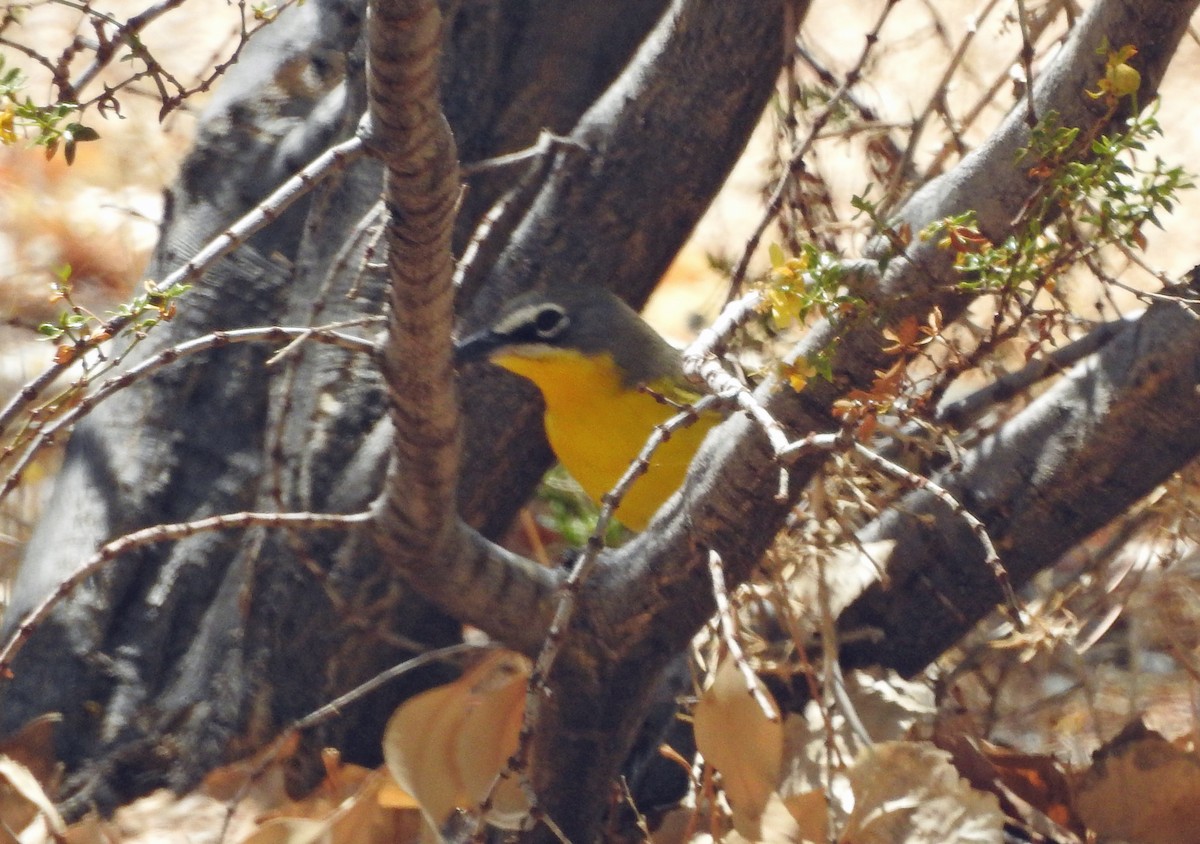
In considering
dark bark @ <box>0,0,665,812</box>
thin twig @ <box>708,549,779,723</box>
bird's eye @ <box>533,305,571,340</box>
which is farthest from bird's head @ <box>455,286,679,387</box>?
thin twig @ <box>708,549,779,723</box>

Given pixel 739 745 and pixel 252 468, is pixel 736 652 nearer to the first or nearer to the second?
pixel 739 745

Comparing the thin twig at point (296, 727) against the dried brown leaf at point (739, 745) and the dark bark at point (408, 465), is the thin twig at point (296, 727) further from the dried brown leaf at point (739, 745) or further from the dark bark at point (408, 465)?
the dried brown leaf at point (739, 745)

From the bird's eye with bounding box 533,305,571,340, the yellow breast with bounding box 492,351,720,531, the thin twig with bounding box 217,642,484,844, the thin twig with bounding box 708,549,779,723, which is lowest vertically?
the thin twig with bounding box 708,549,779,723

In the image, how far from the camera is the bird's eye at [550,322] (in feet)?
9.23

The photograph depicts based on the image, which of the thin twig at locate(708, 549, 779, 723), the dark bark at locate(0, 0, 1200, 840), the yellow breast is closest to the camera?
the thin twig at locate(708, 549, 779, 723)

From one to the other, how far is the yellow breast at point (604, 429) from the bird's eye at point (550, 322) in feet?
0.22

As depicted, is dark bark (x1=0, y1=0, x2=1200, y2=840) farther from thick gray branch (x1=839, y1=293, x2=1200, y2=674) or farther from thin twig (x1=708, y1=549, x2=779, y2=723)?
thin twig (x1=708, y1=549, x2=779, y2=723)

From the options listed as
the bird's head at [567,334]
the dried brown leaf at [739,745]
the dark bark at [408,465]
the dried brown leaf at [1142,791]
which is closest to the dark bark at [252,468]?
the dark bark at [408,465]

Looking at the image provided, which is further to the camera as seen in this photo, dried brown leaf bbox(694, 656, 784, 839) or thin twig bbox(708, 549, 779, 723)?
dried brown leaf bbox(694, 656, 784, 839)

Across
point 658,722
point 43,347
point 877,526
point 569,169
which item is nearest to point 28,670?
point 658,722

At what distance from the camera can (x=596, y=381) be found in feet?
10.5

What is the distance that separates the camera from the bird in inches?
109

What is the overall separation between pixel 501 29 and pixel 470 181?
0.31 m

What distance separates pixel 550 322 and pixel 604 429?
336 mm
